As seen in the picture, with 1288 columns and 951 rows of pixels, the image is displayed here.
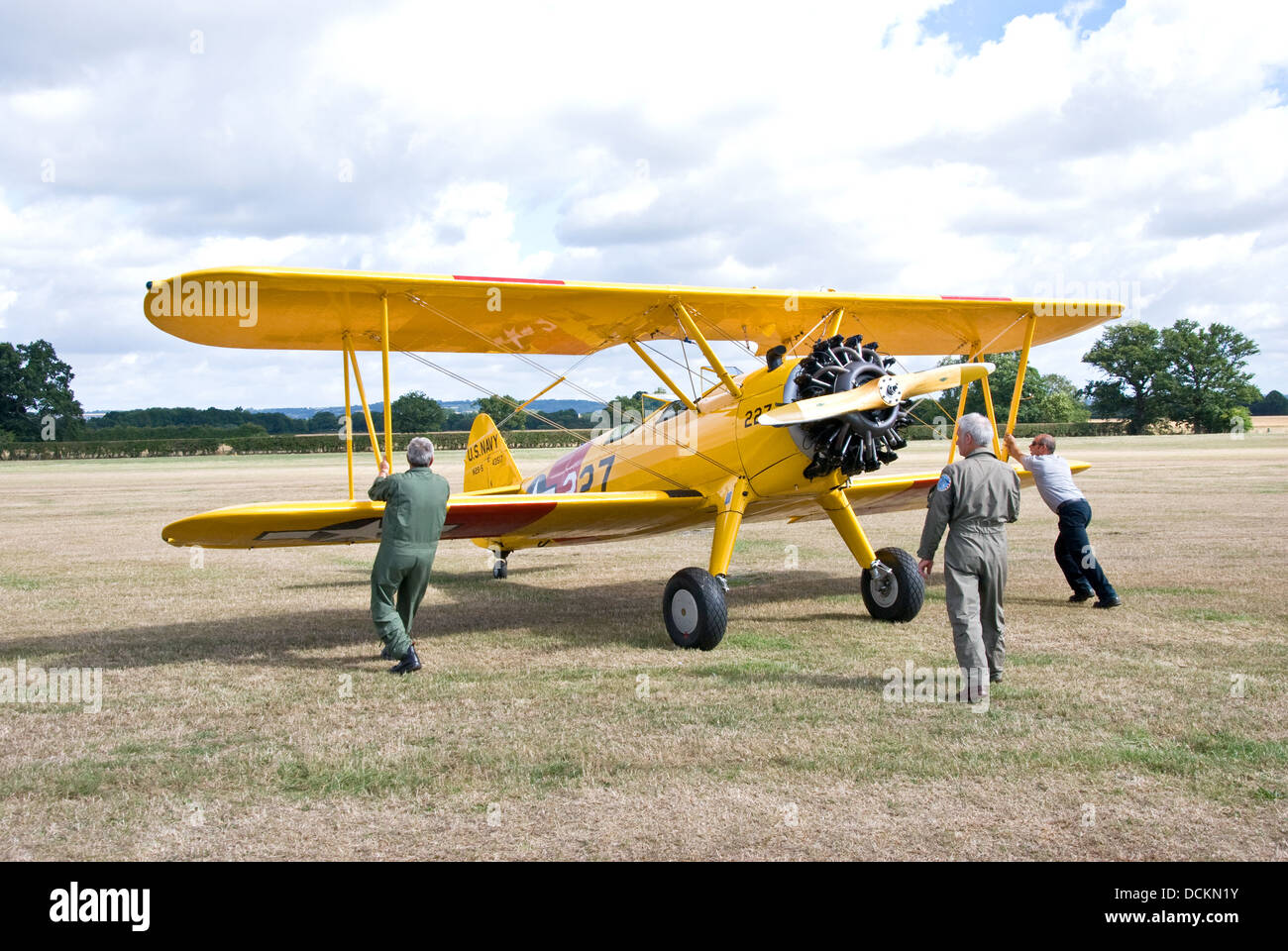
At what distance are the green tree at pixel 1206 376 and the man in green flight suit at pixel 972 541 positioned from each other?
290ft

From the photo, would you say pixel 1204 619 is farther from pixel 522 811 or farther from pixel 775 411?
pixel 522 811

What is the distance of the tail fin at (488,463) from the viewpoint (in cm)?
1148

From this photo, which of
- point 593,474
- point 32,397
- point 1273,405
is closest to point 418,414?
point 32,397

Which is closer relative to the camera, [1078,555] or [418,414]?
[1078,555]

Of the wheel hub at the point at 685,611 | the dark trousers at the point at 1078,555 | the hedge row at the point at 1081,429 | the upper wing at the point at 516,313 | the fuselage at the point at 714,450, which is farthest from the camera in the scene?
the hedge row at the point at 1081,429

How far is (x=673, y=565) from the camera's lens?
11945 mm

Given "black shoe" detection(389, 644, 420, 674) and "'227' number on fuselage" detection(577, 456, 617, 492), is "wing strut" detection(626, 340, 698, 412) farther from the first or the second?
"black shoe" detection(389, 644, 420, 674)

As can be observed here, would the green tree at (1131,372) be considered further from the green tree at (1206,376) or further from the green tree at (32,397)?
the green tree at (32,397)

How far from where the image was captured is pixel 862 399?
703cm

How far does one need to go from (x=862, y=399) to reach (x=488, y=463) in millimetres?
6140

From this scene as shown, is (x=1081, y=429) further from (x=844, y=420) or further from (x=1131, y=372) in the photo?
(x=844, y=420)

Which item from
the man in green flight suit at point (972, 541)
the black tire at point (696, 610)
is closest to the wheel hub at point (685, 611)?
the black tire at point (696, 610)

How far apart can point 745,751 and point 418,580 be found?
304 centimetres
